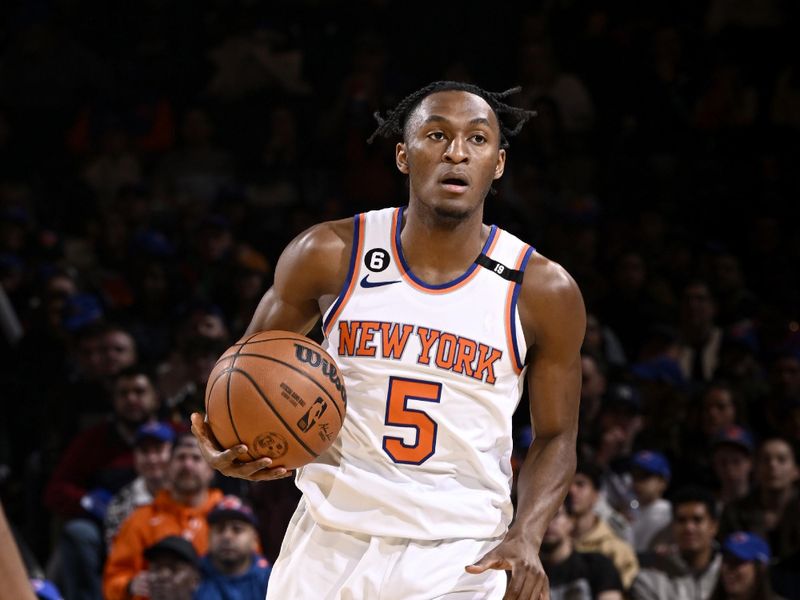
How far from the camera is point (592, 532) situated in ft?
21.1

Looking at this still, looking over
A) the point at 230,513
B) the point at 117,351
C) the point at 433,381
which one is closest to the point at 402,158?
the point at 433,381

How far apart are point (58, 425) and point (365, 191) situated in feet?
9.52

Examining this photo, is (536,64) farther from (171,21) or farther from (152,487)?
(152,487)

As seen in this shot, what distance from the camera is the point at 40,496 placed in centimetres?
713

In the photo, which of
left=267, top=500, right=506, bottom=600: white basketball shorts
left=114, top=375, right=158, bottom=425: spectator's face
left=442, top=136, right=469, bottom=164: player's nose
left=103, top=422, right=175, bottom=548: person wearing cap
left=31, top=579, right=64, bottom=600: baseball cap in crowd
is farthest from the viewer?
left=114, top=375, right=158, bottom=425: spectator's face

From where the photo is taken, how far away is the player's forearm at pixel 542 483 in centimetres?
357

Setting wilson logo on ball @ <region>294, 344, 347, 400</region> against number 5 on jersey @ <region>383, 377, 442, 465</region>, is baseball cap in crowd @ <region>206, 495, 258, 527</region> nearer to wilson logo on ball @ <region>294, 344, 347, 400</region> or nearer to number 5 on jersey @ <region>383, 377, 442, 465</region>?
number 5 on jersey @ <region>383, 377, 442, 465</region>

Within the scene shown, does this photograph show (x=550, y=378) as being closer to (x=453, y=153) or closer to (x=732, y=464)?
(x=453, y=153)

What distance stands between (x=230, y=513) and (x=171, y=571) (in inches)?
14.2

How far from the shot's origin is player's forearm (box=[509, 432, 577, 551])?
11.7 ft

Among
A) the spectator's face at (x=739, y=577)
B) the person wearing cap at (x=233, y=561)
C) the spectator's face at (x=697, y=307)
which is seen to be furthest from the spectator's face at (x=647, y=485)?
the person wearing cap at (x=233, y=561)

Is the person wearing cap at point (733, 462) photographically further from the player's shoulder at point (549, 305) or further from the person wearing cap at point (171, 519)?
the player's shoulder at point (549, 305)

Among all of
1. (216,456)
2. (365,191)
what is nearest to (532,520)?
(216,456)

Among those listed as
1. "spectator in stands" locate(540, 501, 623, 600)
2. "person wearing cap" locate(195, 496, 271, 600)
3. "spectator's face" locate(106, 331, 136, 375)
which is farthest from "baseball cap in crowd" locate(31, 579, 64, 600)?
"spectator in stands" locate(540, 501, 623, 600)
